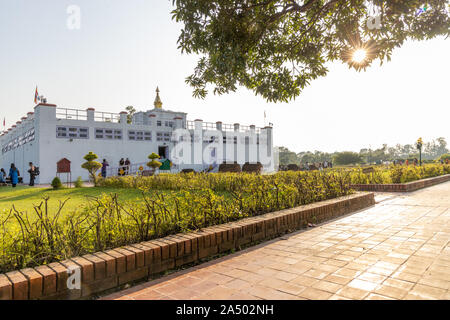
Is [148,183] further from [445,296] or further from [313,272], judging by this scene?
[445,296]

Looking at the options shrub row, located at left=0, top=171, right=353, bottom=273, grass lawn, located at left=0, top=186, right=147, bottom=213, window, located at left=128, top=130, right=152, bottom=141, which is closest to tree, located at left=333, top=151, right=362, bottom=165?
window, located at left=128, top=130, right=152, bottom=141

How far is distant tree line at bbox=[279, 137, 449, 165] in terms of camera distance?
185ft

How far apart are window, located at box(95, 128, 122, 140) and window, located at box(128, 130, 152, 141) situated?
105 centimetres

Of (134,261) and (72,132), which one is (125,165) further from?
(134,261)

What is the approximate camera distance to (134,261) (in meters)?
2.64

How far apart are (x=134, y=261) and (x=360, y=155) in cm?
6200

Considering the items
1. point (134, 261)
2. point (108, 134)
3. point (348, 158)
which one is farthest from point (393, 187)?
point (348, 158)

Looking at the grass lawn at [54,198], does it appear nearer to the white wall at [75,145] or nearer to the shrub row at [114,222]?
the shrub row at [114,222]

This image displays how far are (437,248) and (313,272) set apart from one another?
1.79 metres

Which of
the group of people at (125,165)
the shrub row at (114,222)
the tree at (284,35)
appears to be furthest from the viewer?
the group of people at (125,165)

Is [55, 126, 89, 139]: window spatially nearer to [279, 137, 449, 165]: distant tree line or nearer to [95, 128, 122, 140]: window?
[95, 128, 122, 140]: window

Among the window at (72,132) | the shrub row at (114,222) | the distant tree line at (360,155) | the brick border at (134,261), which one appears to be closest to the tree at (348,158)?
the distant tree line at (360,155)

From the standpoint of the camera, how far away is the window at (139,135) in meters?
27.5

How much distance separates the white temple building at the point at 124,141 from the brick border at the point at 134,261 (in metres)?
16.3
